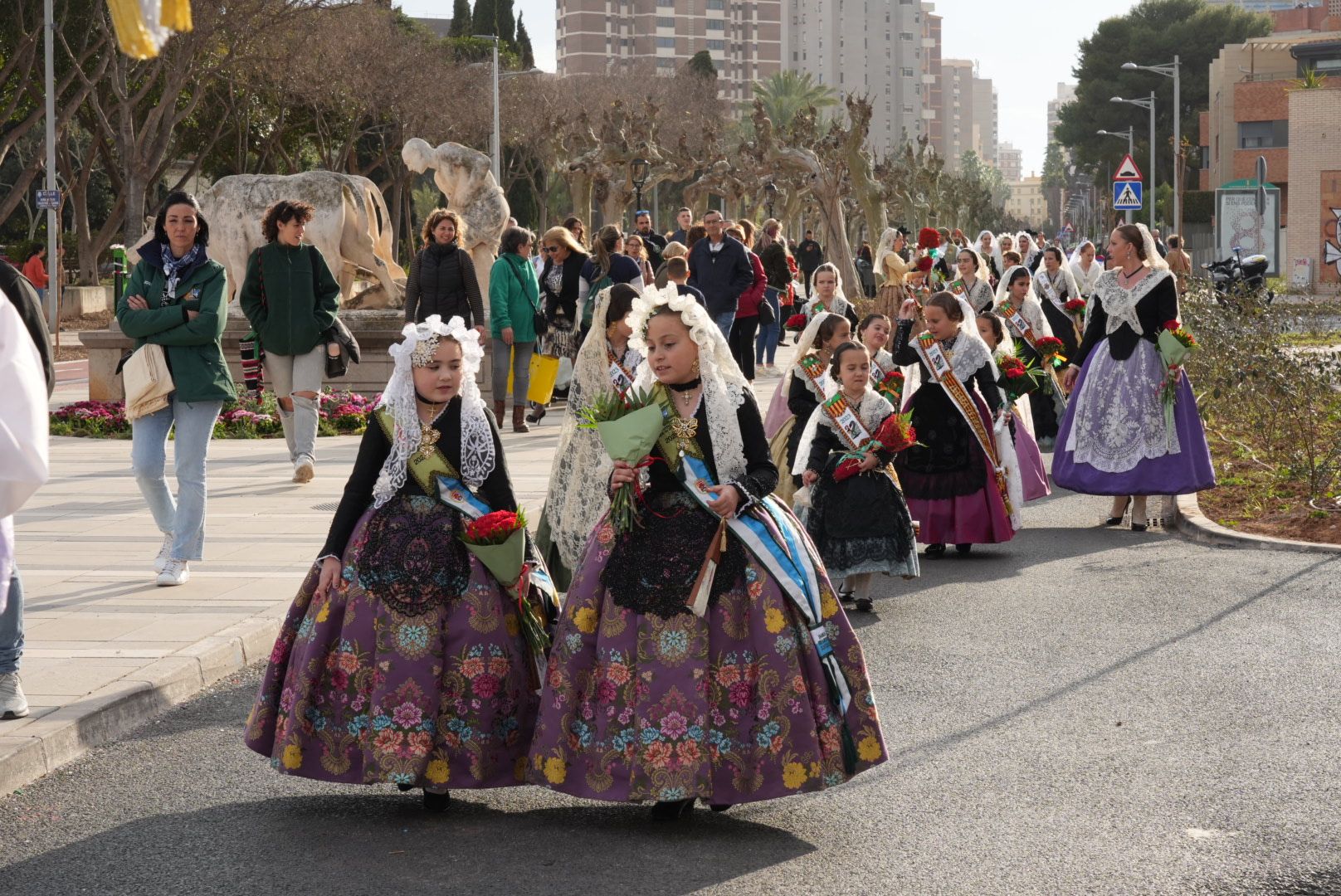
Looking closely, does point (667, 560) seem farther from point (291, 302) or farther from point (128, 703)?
point (291, 302)

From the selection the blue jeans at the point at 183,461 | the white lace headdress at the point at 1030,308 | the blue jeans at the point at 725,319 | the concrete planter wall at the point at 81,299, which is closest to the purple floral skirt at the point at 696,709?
the blue jeans at the point at 183,461

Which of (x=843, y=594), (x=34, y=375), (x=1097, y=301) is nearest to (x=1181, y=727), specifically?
(x=843, y=594)

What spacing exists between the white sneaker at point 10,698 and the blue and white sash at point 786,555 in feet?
8.44

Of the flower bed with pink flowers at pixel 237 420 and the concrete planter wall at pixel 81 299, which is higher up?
the concrete planter wall at pixel 81 299

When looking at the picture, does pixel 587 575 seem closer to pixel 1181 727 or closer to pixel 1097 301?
pixel 1181 727

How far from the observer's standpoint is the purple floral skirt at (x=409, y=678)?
5367 millimetres

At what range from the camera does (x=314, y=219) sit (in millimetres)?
21625

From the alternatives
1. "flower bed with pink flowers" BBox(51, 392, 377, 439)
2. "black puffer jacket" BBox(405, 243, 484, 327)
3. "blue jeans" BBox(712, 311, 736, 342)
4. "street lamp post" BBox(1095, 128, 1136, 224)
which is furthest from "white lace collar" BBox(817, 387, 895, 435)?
"street lamp post" BBox(1095, 128, 1136, 224)

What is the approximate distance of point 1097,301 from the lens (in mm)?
12234

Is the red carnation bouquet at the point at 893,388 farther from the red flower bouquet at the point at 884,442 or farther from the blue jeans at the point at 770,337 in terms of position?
the blue jeans at the point at 770,337

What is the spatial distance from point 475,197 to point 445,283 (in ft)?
25.9

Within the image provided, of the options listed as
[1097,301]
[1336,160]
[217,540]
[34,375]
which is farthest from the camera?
[1336,160]

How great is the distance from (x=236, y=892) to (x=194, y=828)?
2.27 ft

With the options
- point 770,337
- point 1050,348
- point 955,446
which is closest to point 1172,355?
point 955,446
